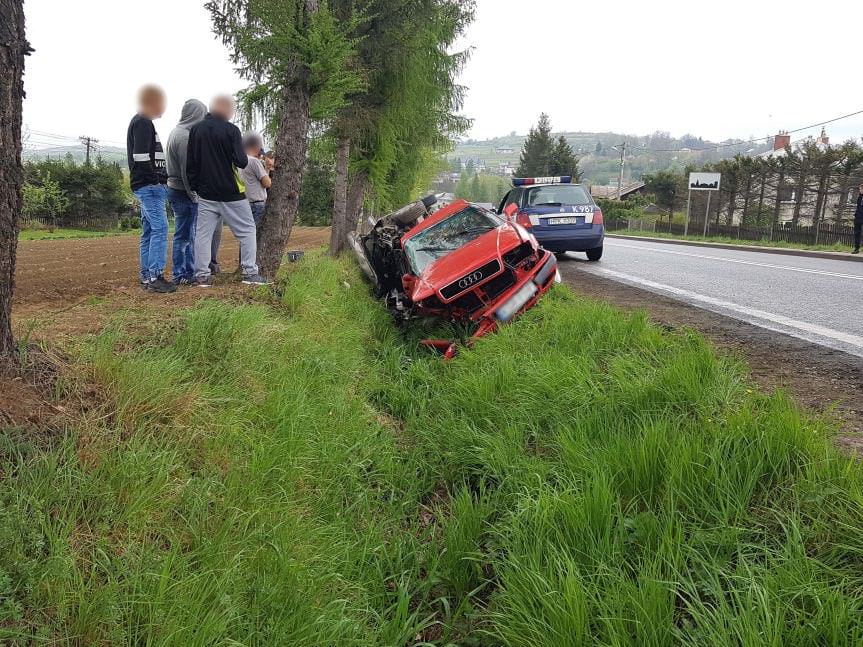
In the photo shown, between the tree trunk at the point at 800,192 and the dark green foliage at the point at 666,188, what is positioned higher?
the dark green foliage at the point at 666,188

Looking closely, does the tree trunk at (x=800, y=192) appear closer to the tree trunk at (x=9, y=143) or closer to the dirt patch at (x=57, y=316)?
the dirt patch at (x=57, y=316)

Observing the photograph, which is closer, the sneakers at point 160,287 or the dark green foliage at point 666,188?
the sneakers at point 160,287

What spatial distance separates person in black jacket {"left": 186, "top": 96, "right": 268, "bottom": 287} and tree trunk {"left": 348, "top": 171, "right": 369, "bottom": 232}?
26.4 feet

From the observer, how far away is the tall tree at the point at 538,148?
6794cm

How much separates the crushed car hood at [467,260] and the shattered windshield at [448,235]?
0.22m

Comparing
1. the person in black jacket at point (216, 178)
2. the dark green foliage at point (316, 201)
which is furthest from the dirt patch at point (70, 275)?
the dark green foliage at point (316, 201)

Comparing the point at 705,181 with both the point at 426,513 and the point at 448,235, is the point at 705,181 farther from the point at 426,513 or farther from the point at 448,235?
the point at 426,513

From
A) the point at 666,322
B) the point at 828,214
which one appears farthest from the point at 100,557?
the point at 828,214

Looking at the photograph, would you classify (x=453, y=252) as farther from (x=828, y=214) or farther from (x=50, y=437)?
(x=828, y=214)

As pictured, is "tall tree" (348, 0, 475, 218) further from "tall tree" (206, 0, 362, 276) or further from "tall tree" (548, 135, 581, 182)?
"tall tree" (548, 135, 581, 182)

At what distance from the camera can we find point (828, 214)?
2748 cm

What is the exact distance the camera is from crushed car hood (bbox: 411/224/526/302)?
19.4ft

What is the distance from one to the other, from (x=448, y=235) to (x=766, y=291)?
4271 millimetres

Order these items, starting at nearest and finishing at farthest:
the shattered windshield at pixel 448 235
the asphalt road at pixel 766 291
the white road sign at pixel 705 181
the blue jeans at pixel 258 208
Result: the asphalt road at pixel 766 291
the shattered windshield at pixel 448 235
the blue jeans at pixel 258 208
the white road sign at pixel 705 181
